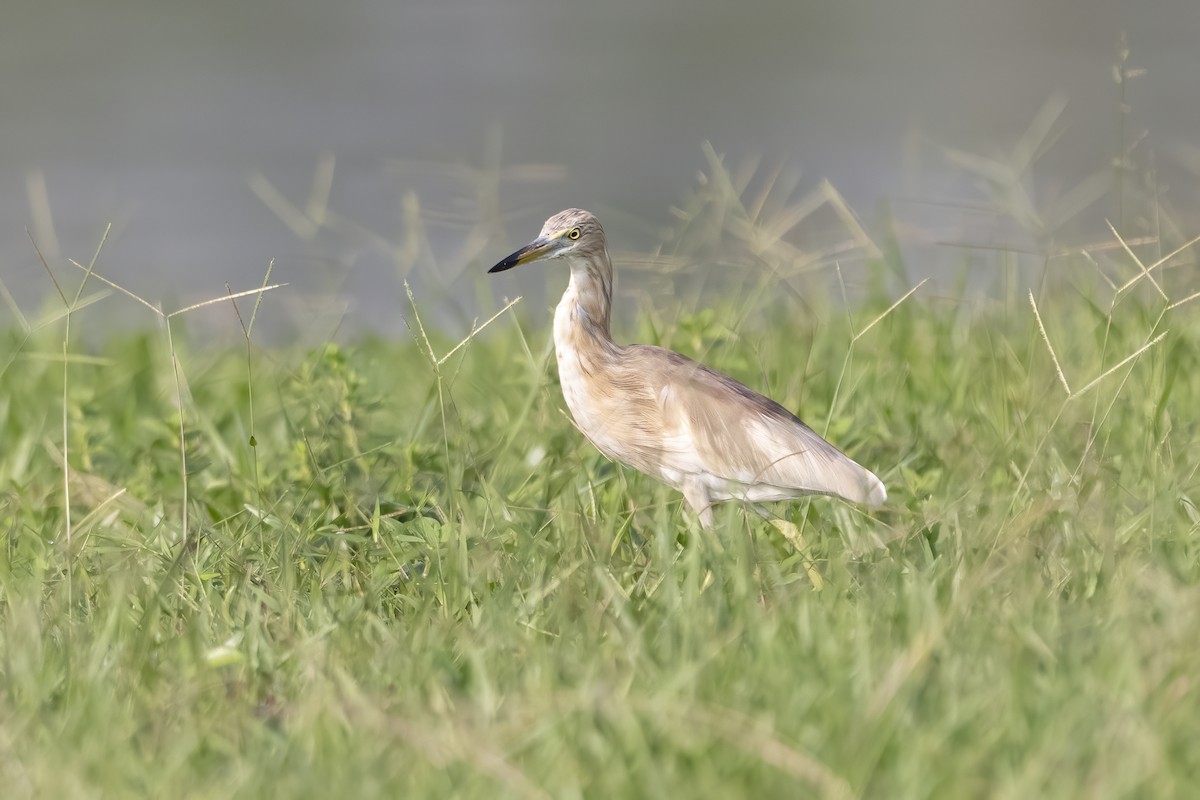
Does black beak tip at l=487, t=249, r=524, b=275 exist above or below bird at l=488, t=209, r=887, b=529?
above

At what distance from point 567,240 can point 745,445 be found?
2.84 feet

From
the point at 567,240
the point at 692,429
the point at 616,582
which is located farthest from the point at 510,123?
the point at 616,582

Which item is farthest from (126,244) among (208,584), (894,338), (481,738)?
(481,738)

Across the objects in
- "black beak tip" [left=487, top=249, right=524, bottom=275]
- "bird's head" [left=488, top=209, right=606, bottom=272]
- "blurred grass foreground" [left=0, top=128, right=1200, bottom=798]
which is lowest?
"blurred grass foreground" [left=0, top=128, right=1200, bottom=798]

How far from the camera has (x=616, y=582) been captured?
3660mm

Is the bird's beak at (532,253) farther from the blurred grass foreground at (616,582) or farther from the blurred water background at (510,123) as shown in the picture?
the blurred water background at (510,123)

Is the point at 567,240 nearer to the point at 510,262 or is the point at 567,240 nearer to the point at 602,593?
the point at 510,262

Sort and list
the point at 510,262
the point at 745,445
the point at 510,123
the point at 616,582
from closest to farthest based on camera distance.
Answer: the point at 616,582 < the point at 745,445 < the point at 510,262 < the point at 510,123

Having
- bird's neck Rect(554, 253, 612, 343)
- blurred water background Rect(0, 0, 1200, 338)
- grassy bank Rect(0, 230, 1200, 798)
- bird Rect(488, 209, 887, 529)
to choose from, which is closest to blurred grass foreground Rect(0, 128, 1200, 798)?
grassy bank Rect(0, 230, 1200, 798)

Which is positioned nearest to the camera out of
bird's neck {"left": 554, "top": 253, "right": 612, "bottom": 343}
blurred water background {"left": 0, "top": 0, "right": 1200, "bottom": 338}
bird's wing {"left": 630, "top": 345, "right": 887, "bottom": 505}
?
bird's wing {"left": 630, "top": 345, "right": 887, "bottom": 505}

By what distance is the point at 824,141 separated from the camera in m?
16.0

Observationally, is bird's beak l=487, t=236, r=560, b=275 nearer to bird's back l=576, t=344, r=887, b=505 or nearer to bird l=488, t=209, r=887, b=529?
bird l=488, t=209, r=887, b=529

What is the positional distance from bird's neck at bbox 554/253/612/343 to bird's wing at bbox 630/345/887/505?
323 millimetres

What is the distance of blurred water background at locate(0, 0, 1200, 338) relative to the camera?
342 inches
